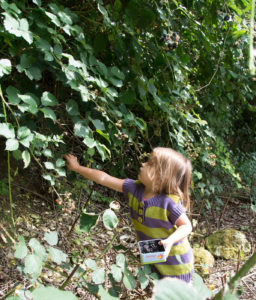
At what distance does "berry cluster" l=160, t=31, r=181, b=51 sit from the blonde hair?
0.70 metres

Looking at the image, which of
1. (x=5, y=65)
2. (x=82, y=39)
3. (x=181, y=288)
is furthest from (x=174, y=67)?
(x=181, y=288)

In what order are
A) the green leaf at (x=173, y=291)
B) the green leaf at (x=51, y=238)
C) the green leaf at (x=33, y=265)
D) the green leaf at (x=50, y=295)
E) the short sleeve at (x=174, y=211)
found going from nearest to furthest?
1. the green leaf at (x=173, y=291)
2. the green leaf at (x=50, y=295)
3. the green leaf at (x=33, y=265)
4. the green leaf at (x=51, y=238)
5. the short sleeve at (x=174, y=211)

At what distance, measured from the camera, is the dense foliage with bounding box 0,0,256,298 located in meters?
1.23

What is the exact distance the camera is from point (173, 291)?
26 cm

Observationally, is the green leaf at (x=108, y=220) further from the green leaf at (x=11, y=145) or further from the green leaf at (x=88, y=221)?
the green leaf at (x=11, y=145)

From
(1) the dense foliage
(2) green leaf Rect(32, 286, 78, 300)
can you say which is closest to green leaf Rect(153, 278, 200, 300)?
(2) green leaf Rect(32, 286, 78, 300)

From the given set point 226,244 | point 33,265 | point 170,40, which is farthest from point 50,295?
Answer: point 226,244

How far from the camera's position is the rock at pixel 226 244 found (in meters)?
2.67

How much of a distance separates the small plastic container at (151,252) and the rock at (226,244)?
5.26 ft

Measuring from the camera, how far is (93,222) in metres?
1.15

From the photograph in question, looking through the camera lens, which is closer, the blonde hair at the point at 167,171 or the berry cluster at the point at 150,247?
the berry cluster at the point at 150,247

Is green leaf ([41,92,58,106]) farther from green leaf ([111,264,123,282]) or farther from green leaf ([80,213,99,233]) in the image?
green leaf ([111,264,123,282])

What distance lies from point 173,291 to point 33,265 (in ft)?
2.52

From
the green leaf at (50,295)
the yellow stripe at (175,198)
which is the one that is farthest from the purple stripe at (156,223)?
the green leaf at (50,295)
